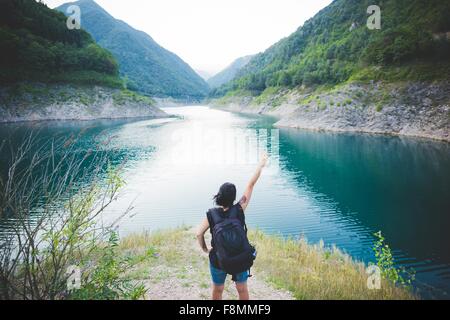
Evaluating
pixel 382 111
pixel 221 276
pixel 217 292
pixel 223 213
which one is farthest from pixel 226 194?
pixel 382 111

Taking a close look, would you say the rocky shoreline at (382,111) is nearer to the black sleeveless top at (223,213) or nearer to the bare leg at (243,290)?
the bare leg at (243,290)

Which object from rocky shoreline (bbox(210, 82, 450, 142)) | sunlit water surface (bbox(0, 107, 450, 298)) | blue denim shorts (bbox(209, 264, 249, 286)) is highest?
rocky shoreline (bbox(210, 82, 450, 142))

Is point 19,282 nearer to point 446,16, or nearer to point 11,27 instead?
point 446,16

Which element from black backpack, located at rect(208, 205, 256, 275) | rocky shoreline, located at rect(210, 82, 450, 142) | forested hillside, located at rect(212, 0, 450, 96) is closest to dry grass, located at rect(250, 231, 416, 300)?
black backpack, located at rect(208, 205, 256, 275)

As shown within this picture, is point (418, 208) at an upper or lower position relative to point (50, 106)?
lower

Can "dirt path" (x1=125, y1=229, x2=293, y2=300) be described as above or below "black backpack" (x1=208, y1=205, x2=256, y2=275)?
below

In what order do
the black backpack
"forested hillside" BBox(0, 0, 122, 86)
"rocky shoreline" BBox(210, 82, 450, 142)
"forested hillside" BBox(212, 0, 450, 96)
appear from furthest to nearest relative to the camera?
"forested hillside" BBox(0, 0, 122, 86) < "forested hillside" BBox(212, 0, 450, 96) < "rocky shoreline" BBox(210, 82, 450, 142) < the black backpack

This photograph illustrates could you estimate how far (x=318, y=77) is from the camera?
107 meters


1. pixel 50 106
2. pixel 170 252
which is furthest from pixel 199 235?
pixel 50 106

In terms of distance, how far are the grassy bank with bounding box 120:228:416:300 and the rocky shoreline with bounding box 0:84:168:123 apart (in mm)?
80666

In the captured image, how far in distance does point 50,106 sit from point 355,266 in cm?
9764

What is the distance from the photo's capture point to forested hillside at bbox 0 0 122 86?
3600 inches

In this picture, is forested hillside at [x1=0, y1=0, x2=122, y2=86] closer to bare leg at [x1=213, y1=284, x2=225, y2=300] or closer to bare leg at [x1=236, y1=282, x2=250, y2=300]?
bare leg at [x1=213, y1=284, x2=225, y2=300]
